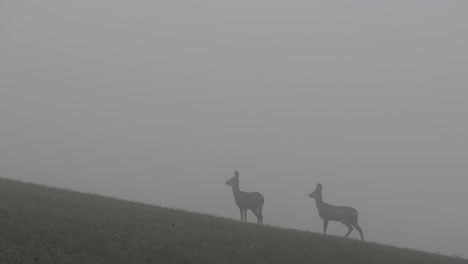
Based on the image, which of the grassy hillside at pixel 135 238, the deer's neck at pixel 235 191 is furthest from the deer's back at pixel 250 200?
the grassy hillside at pixel 135 238

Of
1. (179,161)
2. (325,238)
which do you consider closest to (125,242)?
(325,238)

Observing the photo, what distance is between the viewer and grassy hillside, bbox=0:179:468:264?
1297 cm

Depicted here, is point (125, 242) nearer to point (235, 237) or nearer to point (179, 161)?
point (235, 237)

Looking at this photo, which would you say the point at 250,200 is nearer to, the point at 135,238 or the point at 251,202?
the point at 251,202

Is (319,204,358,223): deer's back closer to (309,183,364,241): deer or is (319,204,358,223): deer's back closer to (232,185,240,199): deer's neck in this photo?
(309,183,364,241): deer

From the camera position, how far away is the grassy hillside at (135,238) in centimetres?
1297

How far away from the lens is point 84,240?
13602 millimetres

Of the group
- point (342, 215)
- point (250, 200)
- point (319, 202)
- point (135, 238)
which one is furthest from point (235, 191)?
point (135, 238)

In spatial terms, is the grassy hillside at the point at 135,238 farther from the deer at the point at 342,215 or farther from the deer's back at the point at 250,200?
the deer's back at the point at 250,200

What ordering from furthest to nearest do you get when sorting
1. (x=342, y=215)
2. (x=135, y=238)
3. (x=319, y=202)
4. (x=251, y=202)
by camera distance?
(x=319, y=202)
(x=251, y=202)
(x=342, y=215)
(x=135, y=238)

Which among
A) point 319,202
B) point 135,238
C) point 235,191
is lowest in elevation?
point 135,238

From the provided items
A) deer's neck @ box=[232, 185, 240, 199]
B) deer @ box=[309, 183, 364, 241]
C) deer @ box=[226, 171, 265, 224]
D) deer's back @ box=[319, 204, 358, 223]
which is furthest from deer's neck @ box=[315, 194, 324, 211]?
deer's neck @ box=[232, 185, 240, 199]

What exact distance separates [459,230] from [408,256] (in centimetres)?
7618

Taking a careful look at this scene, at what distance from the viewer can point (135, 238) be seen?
1463 cm
